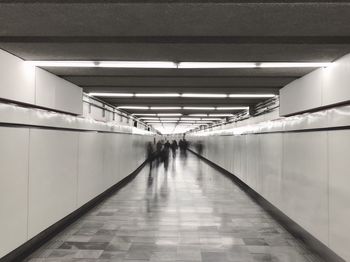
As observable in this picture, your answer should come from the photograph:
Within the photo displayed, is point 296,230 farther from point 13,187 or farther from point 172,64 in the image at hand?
point 13,187

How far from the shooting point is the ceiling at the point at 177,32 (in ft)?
9.53

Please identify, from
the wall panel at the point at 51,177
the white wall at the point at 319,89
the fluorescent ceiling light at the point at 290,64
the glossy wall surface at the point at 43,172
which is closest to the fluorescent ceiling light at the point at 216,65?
the fluorescent ceiling light at the point at 290,64

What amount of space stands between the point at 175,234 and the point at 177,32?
12.2ft

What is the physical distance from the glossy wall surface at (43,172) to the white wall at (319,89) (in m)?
4.22

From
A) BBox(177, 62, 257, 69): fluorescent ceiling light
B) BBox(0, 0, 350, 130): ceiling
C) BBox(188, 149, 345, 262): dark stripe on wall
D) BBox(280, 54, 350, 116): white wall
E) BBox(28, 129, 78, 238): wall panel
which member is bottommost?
BBox(188, 149, 345, 262): dark stripe on wall

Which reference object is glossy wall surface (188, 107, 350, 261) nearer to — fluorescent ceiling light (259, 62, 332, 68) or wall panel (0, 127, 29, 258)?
fluorescent ceiling light (259, 62, 332, 68)

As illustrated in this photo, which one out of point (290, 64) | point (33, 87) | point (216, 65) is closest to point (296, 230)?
point (290, 64)

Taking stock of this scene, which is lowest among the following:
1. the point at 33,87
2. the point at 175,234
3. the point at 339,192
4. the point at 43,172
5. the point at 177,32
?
the point at 175,234

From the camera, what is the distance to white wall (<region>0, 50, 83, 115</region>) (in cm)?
437

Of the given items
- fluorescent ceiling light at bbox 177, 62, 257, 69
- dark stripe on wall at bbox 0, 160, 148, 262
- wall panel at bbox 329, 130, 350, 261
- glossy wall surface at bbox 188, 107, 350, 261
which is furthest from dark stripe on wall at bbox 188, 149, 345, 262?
dark stripe on wall at bbox 0, 160, 148, 262

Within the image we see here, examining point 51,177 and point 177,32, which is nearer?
point 177,32

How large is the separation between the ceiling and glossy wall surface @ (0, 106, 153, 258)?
3.69 feet

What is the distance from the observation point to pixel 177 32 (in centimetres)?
360

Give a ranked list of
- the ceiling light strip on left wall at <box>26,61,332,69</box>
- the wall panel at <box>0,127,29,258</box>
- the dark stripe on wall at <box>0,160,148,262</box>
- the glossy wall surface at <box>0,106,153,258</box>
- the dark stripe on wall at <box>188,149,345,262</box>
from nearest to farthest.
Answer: the wall panel at <box>0,127,29,258</box>
the glossy wall surface at <box>0,106,153,258</box>
the dark stripe on wall at <box>0,160,148,262</box>
the dark stripe on wall at <box>188,149,345,262</box>
the ceiling light strip on left wall at <box>26,61,332,69</box>
